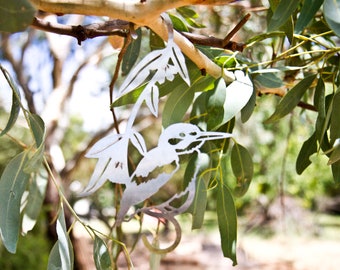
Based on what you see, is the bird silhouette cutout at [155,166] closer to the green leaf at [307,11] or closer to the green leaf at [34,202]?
the green leaf at [307,11]

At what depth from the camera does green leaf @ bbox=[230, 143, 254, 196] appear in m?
0.63

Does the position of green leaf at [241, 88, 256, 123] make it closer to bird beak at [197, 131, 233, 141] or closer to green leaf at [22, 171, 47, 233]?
bird beak at [197, 131, 233, 141]

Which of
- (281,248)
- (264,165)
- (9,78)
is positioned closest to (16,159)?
(9,78)

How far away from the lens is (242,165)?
25.2 inches

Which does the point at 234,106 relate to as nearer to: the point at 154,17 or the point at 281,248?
the point at 154,17

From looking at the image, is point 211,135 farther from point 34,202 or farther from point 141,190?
point 34,202

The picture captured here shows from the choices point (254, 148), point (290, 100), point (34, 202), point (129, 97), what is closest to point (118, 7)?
point (129, 97)

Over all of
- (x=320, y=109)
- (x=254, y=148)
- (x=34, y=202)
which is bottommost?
(x=254, y=148)

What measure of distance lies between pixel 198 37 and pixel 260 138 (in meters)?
3.57

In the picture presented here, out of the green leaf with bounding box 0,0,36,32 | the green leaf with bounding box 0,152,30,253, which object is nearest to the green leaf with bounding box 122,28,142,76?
the green leaf with bounding box 0,152,30,253

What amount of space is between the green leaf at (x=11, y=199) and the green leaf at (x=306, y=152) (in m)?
0.29

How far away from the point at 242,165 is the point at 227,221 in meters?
0.13

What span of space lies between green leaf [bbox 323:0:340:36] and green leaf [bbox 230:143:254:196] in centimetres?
26

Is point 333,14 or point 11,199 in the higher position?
point 333,14
